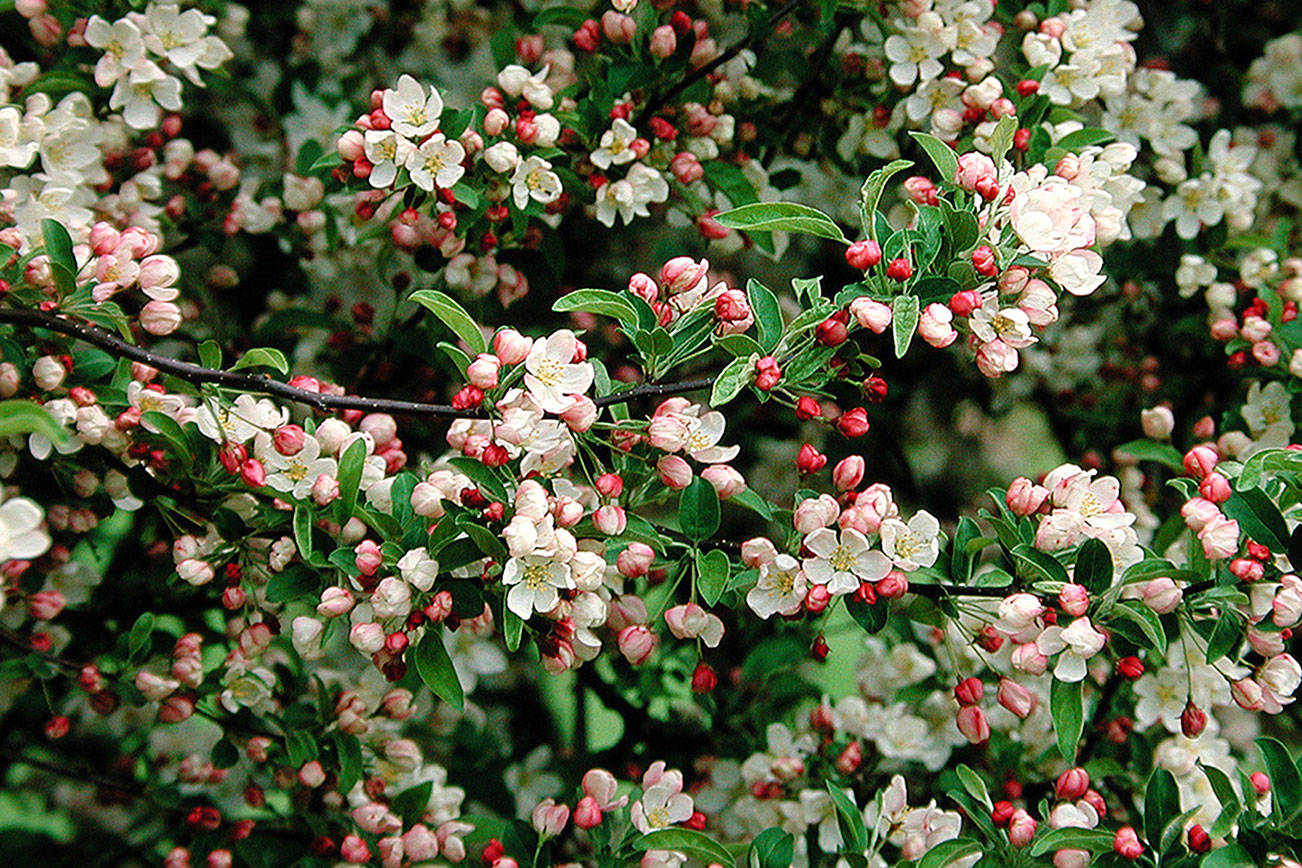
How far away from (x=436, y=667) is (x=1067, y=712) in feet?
2.37

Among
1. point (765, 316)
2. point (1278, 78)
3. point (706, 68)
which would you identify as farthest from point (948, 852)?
point (1278, 78)

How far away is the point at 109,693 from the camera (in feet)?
5.39

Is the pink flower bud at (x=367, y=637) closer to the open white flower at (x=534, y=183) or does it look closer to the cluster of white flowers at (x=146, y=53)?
the open white flower at (x=534, y=183)

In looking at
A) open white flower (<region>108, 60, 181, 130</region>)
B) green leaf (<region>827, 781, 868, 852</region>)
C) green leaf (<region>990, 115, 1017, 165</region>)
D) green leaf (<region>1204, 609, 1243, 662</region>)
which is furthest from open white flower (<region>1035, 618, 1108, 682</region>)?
open white flower (<region>108, 60, 181, 130</region>)

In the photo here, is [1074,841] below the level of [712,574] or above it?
below

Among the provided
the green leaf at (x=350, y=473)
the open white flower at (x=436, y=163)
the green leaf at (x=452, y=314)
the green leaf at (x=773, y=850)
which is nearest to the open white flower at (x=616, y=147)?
the open white flower at (x=436, y=163)

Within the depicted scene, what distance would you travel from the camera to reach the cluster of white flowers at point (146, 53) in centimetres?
169

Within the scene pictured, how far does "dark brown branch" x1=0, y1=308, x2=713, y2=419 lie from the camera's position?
1297 millimetres

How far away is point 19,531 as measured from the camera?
990 millimetres

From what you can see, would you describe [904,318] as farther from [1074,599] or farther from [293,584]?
[293,584]

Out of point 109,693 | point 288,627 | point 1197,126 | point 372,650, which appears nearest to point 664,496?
point 372,650

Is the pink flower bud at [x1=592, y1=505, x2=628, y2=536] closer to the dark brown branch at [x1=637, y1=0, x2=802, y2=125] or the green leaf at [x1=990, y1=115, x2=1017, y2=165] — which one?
the green leaf at [x1=990, y1=115, x2=1017, y2=165]

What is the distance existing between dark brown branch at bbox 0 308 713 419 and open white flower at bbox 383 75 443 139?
37cm

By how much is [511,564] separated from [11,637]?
0.87 m
